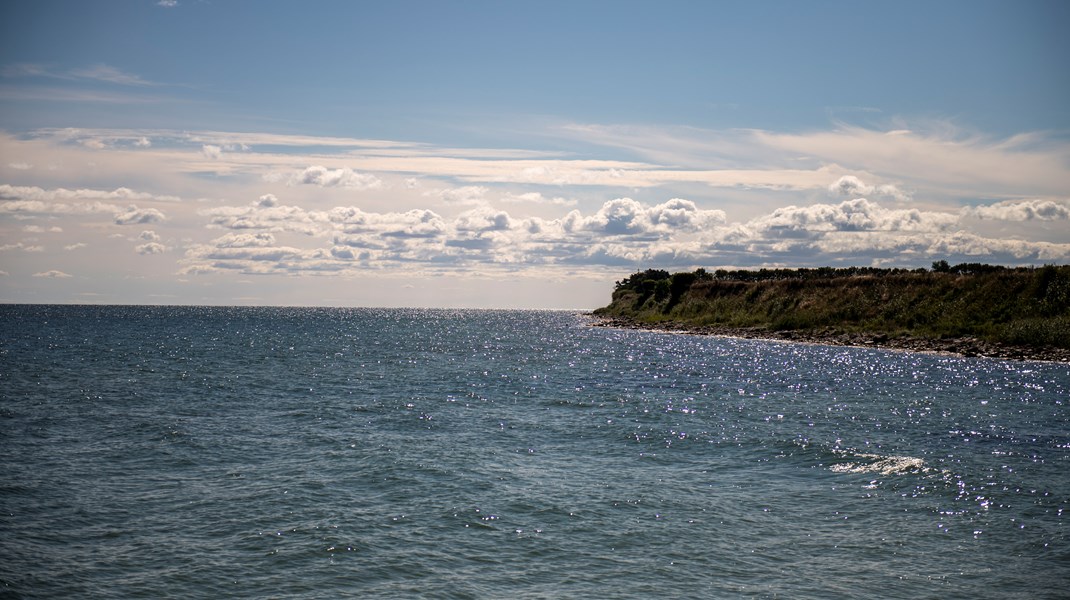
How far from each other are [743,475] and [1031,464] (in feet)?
34.8

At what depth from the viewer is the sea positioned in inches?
647

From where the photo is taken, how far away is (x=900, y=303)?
102562 millimetres

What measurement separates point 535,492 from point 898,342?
79.9 meters

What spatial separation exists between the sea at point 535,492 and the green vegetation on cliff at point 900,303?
119 feet

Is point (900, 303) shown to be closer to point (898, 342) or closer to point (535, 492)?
point (898, 342)

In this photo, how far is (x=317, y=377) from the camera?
198 feet

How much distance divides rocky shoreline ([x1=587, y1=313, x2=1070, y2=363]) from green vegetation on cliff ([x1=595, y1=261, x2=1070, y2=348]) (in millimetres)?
1596

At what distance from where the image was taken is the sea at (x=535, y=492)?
53.9ft

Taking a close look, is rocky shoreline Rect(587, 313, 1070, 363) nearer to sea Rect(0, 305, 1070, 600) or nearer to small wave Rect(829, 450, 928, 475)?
sea Rect(0, 305, 1070, 600)

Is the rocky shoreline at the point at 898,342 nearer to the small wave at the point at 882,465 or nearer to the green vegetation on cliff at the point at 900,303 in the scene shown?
the green vegetation on cliff at the point at 900,303

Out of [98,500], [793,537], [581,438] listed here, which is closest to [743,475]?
[793,537]

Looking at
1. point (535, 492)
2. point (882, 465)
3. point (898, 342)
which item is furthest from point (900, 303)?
point (535, 492)

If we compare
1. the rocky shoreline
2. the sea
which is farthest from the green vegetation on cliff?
the sea

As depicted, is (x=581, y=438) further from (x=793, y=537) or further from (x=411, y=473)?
(x=793, y=537)
